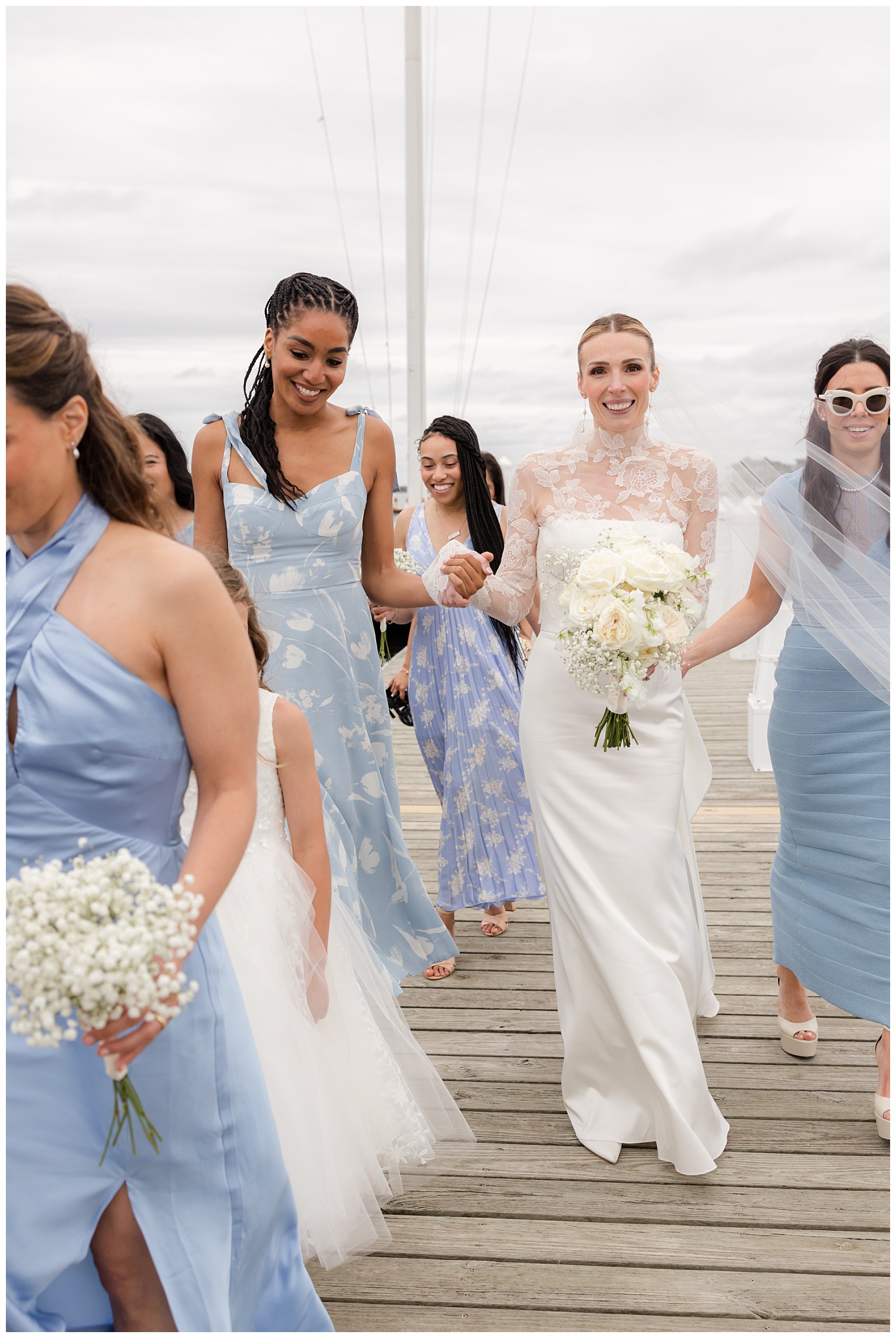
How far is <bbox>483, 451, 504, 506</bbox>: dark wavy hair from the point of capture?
20.6 ft

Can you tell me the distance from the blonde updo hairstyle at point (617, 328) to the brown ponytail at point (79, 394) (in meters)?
2.19

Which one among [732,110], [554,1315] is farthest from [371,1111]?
[732,110]

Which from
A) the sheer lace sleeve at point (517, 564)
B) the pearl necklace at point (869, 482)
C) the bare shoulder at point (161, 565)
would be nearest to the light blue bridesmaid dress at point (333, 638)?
the sheer lace sleeve at point (517, 564)

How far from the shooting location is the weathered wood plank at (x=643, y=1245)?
9.00 feet

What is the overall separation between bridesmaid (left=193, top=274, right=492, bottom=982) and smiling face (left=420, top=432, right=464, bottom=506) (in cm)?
142

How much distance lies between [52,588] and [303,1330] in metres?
1.35

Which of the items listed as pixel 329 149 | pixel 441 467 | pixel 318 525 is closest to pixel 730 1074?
pixel 318 525

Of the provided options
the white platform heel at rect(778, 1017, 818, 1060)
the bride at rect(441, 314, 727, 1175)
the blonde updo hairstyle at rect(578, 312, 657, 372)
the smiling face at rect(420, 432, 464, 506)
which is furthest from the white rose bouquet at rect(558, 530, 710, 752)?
the smiling face at rect(420, 432, 464, 506)

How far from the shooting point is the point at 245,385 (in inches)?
142

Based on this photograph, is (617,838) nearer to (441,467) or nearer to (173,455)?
(173,455)

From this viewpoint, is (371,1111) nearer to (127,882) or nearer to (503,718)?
(127,882)

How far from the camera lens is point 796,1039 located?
387 cm

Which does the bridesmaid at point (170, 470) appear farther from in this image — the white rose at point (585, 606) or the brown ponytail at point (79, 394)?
the brown ponytail at point (79, 394)

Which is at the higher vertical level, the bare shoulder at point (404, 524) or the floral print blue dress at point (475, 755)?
the bare shoulder at point (404, 524)
